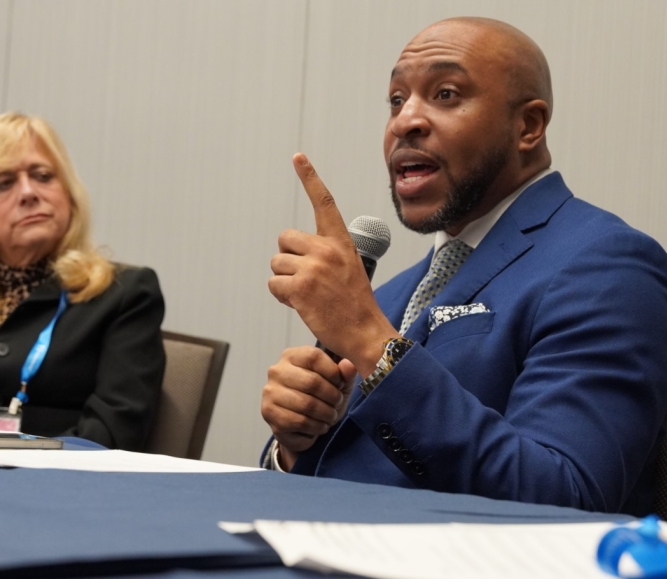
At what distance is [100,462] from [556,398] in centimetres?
60

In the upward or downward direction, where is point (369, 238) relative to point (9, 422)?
upward

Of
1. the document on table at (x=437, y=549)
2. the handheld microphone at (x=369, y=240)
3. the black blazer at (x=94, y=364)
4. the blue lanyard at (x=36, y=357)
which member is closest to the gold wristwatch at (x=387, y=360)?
the handheld microphone at (x=369, y=240)

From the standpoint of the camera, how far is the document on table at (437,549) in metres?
0.47

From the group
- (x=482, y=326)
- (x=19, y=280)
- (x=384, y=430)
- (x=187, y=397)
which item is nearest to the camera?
(x=384, y=430)

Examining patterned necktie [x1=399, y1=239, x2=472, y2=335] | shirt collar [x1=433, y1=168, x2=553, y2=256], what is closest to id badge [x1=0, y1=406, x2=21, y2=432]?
patterned necktie [x1=399, y1=239, x2=472, y2=335]

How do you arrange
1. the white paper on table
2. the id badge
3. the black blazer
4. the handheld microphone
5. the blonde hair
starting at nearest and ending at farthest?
the white paper on table → the handheld microphone → the id badge → the black blazer → the blonde hair

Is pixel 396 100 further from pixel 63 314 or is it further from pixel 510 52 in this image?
pixel 63 314

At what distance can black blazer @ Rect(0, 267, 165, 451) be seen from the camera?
2316 mm

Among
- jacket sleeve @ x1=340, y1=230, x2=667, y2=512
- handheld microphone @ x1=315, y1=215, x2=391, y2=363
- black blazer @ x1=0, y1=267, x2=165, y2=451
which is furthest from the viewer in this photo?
black blazer @ x1=0, y1=267, x2=165, y2=451

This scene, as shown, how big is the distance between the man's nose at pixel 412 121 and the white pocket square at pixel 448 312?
0.36 m

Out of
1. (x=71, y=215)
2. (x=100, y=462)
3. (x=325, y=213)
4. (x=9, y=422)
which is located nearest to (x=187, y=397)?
(x=9, y=422)

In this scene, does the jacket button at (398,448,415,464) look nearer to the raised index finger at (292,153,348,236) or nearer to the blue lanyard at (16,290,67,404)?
the raised index finger at (292,153,348,236)

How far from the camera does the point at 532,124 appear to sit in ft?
5.69

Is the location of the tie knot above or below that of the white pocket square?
above
